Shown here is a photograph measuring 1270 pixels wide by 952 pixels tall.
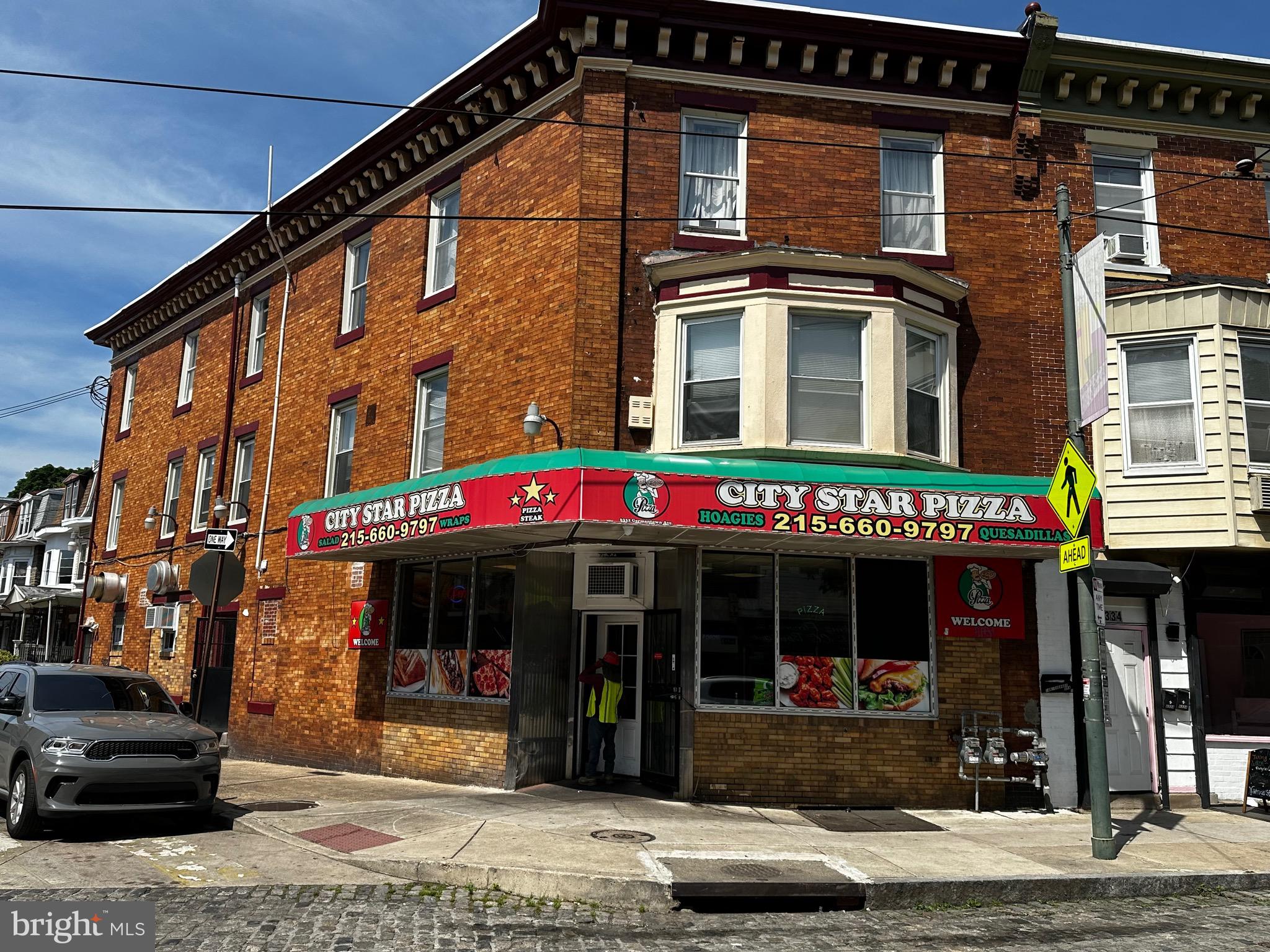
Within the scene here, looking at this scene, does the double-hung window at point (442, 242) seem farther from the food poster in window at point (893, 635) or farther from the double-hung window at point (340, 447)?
the food poster in window at point (893, 635)

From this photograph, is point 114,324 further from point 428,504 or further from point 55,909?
point 55,909

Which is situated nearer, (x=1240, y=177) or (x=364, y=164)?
(x=1240, y=177)

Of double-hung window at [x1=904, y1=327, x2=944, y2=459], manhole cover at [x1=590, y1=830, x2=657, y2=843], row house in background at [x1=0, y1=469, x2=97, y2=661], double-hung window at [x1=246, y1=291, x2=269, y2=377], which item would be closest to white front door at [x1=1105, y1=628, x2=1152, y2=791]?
double-hung window at [x1=904, y1=327, x2=944, y2=459]

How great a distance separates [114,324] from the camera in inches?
1067

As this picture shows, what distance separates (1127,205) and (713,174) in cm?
592

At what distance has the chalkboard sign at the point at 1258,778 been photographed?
12.7m

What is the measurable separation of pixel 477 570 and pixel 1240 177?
1251cm

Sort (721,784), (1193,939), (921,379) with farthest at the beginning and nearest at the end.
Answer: (921,379) → (721,784) → (1193,939)

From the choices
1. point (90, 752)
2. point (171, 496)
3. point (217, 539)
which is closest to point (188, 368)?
point (171, 496)

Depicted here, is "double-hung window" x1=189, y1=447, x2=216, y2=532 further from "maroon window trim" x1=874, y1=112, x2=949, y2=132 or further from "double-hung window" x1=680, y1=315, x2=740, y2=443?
"maroon window trim" x1=874, y1=112, x2=949, y2=132

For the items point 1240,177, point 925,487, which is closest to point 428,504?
point 925,487

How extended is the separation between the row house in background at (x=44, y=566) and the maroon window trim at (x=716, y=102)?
3247 cm

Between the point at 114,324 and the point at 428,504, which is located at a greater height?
the point at 114,324

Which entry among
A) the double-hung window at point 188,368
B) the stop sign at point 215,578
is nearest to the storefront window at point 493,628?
the stop sign at point 215,578
